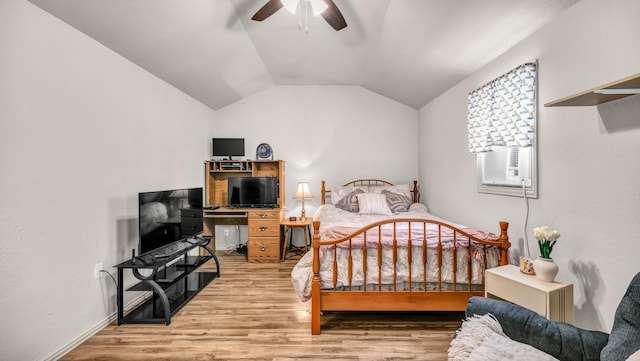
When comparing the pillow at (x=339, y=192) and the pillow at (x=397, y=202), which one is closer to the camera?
the pillow at (x=397, y=202)

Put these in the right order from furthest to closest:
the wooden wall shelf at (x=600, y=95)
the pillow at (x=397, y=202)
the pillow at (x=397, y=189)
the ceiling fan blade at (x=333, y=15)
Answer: the pillow at (x=397, y=189)
the pillow at (x=397, y=202)
the ceiling fan blade at (x=333, y=15)
the wooden wall shelf at (x=600, y=95)

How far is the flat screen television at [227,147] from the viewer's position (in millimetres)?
4527

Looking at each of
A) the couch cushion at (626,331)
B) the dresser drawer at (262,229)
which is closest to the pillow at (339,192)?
the dresser drawer at (262,229)

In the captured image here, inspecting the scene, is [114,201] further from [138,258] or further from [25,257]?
[25,257]

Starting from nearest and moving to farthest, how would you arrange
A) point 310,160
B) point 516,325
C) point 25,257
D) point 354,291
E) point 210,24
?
point 516,325 → point 25,257 → point 354,291 → point 210,24 → point 310,160

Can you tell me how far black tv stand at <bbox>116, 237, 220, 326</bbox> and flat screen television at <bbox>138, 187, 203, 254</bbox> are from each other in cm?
9

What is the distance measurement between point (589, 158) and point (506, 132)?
0.75m

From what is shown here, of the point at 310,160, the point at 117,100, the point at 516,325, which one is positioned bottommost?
the point at 516,325

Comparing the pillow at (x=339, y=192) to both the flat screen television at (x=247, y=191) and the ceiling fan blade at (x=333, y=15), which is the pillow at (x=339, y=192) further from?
the ceiling fan blade at (x=333, y=15)

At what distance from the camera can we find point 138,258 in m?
2.33

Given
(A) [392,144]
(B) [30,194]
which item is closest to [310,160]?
(A) [392,144]

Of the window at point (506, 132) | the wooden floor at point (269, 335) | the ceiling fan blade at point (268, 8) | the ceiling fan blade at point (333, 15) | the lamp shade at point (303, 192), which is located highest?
the ceiling fan blade at point (268, 8)

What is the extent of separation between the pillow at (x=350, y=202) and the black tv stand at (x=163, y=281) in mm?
1863

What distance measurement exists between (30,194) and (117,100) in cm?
110
